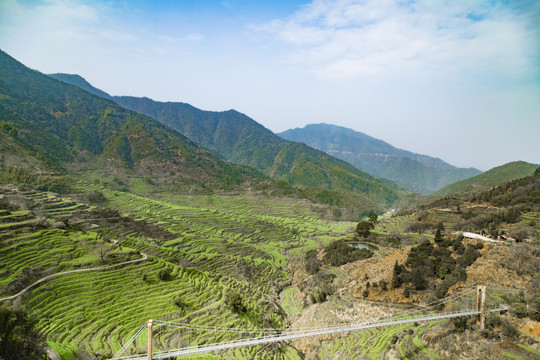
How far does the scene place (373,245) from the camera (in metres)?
52.3

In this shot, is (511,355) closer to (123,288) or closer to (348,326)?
(348,326)

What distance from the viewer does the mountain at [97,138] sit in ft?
395

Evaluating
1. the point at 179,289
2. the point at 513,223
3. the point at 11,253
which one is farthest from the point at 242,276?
the point at 513,223

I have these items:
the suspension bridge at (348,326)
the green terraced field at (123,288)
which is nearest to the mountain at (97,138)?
the green terraced field at (123,288)

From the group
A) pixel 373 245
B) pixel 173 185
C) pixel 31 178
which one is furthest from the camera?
pixel 173 185

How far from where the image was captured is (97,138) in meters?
159

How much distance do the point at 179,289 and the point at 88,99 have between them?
20830 cm

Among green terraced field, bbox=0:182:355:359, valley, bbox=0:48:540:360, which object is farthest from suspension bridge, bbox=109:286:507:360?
green terraced field, bbox=0:182:355:359

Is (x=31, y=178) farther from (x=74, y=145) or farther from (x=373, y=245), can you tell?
(x=373, y=245)

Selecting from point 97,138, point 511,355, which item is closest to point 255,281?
point 511,355

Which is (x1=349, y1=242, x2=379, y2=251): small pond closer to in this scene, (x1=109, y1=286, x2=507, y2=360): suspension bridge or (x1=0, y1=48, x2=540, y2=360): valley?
(x1=0, y1=48, x2=540, y2=360): valley

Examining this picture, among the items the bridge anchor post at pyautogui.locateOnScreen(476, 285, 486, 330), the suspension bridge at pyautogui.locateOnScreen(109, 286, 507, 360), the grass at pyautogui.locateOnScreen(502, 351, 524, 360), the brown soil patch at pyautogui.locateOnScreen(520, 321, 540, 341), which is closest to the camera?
the grass at pyautogui.locateOnScreen(502, 351, 524, 360)

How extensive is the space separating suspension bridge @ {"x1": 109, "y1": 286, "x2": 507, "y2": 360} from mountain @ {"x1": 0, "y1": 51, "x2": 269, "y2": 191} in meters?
112

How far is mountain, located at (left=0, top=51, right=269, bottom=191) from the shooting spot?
120506 millimetres
